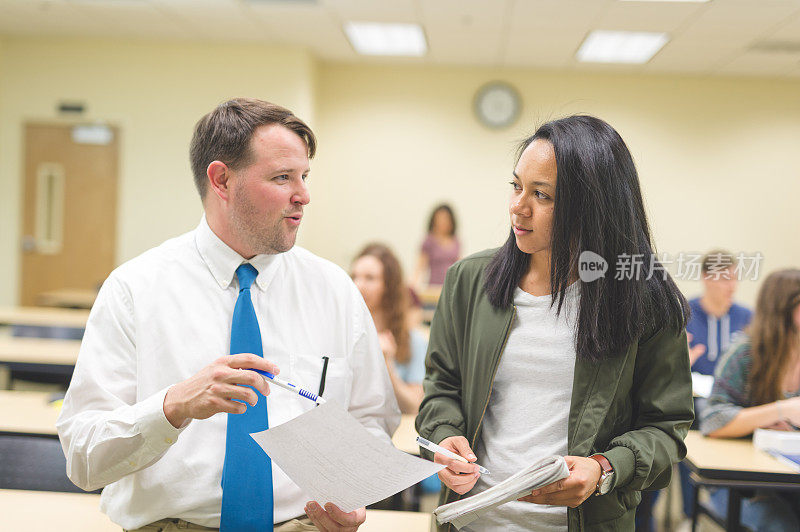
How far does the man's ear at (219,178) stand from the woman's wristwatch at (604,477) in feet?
3.00

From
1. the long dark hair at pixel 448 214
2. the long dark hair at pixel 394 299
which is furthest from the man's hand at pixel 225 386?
the long dark hair at pixel 448 214

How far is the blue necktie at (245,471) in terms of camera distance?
132 centimetres

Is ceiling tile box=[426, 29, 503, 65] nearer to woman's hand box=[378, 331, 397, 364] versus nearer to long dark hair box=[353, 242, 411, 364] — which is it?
long dark hair box=[353, 242, 411, 364]

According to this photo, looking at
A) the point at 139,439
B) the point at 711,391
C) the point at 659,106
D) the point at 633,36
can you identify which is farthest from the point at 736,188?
the point at 139,439

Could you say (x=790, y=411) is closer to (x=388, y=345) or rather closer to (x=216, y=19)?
(x=388, y=345)

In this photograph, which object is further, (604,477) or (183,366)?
(183,366)

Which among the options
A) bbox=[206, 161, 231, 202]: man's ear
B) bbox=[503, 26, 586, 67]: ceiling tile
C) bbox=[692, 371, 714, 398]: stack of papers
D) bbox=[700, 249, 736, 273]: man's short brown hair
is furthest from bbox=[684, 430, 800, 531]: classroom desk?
bbox=[503, 26, 586, 67]: ceiling tile

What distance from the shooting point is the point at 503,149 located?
23.9 ft

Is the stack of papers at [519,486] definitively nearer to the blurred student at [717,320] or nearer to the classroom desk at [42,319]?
the blurred student at [717,320]

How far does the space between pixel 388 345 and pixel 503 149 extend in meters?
5.02

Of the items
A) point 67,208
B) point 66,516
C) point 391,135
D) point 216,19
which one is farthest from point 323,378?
point 67,208

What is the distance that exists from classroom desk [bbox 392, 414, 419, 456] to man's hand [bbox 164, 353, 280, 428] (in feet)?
3.36

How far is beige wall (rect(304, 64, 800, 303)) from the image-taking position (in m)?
7.42

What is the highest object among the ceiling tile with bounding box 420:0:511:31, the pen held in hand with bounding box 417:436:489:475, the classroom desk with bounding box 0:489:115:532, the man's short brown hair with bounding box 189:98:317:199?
the ceiling tile with bounding box 420:0:511:31
